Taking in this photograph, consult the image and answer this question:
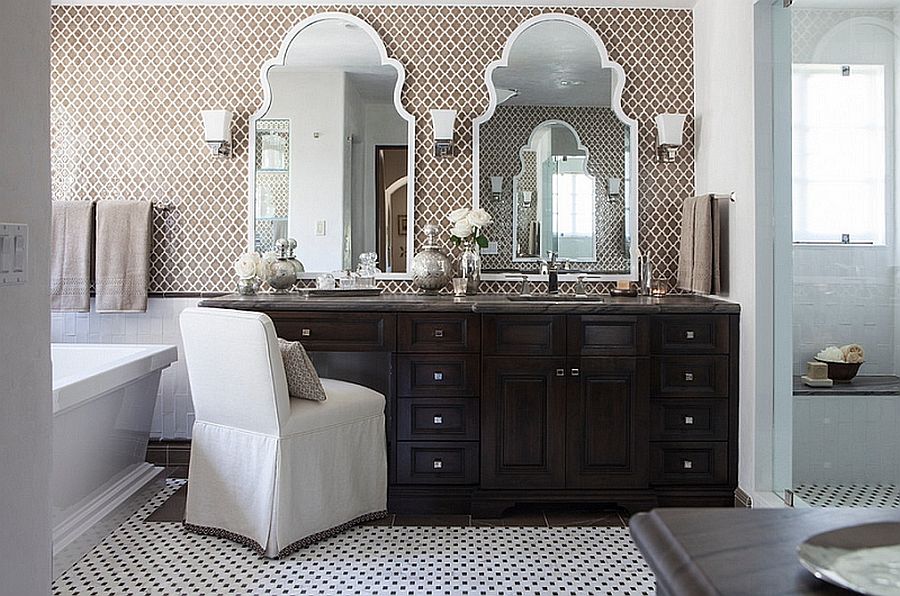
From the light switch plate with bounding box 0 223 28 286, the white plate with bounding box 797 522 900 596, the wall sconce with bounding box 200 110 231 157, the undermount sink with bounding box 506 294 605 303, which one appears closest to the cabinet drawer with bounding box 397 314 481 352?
the undermount sink with bounding box 506 294 605 303

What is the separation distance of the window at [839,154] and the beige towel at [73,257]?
3.35 metres

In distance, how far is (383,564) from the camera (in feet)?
10.3

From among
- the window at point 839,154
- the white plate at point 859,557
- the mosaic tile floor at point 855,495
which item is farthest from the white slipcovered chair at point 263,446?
the white plate at point 859,557

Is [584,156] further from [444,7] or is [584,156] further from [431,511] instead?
[431,511]

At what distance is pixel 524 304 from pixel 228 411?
132 centimetres

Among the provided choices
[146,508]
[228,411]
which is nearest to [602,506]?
[228,411]

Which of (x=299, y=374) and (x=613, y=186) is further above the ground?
(x=613, y=186)

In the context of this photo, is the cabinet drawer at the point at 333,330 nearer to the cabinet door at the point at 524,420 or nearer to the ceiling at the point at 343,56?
the cabinet door at the point at 524,420

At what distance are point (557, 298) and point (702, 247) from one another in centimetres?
71

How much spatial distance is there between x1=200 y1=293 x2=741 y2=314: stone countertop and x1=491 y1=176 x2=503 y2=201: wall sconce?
0.74 meters

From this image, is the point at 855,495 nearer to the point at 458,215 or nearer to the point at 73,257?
the point at 458,215

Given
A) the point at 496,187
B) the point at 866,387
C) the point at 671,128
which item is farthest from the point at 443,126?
the point at 866,387

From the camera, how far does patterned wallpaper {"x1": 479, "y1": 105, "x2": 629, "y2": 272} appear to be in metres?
Result: 4.37

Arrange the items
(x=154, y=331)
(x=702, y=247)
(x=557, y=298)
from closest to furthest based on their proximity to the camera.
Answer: (x=702, y=247)
(x=557, y=298)
(x=154, y=331)
